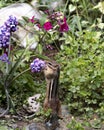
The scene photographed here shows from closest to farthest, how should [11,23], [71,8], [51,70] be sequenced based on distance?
Result: 1. [51,70]
2. [11,23]
3. [71,8]

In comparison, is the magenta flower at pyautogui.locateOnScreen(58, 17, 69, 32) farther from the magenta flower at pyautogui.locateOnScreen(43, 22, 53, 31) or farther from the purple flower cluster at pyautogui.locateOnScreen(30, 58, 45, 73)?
the purple flower cluster at pyautogui.locateOnScreen(30, 58, 45, 73)

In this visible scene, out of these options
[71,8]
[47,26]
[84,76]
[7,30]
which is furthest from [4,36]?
[71,8]

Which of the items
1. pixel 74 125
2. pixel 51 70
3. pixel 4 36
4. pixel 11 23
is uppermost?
pixel 11 23

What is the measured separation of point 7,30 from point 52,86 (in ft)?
2.07

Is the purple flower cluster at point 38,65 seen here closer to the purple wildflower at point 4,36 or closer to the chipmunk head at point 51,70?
the chipmunk head at point 51,70

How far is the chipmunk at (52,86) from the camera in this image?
3469 millimetres

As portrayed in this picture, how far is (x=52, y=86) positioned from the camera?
11.6 ft

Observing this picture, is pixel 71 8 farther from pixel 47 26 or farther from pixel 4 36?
pixel 4 36

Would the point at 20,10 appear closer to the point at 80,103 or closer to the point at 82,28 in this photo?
the point at 82,28

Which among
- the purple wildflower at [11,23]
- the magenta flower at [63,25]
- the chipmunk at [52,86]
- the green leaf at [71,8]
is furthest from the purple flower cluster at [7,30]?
the green leaf at [71,8]

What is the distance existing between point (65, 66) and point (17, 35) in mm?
901

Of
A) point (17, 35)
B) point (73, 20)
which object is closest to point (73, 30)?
point (73, 20)

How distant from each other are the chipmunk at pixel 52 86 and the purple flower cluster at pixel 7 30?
17.7 inches

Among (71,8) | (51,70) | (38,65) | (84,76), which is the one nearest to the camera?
(51,70)
